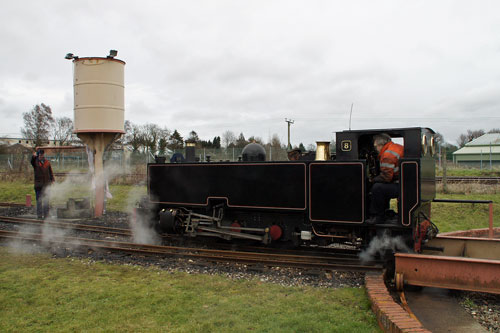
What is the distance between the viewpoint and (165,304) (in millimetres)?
4688

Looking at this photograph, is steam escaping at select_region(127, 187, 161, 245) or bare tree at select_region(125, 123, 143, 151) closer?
steam escaping at select_region(127, 187, 161, 245)

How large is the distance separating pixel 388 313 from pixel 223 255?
386cm

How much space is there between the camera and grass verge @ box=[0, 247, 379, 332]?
4.09 meters

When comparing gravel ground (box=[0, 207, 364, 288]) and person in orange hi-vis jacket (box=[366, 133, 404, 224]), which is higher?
person in orange hi-vis jacket (box=[366, 133, 404, 224])

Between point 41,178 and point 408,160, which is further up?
point 408,160

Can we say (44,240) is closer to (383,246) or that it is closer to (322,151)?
(322,151)

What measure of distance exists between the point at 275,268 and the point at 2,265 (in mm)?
4749

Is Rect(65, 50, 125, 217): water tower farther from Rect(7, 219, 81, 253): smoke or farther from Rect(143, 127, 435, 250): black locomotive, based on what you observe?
Rect(143, 127, 435, 250): black locomotive

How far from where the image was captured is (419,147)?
5.96m

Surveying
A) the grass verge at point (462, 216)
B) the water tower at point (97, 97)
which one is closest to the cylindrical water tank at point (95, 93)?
the water tower at point (97, 97)

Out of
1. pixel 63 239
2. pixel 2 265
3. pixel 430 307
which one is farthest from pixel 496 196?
pixel 2 265

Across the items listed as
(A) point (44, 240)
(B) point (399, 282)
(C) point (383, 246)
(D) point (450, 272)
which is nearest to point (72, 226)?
A: (A) point (44, 240)

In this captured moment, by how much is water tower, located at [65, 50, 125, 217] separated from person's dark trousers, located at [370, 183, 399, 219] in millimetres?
8948

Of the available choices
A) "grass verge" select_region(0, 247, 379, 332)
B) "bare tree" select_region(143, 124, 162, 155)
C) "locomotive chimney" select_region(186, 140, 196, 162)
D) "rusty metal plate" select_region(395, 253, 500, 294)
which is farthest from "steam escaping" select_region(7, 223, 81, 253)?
"bare tree" select_region(143, 124, 162, 155)
